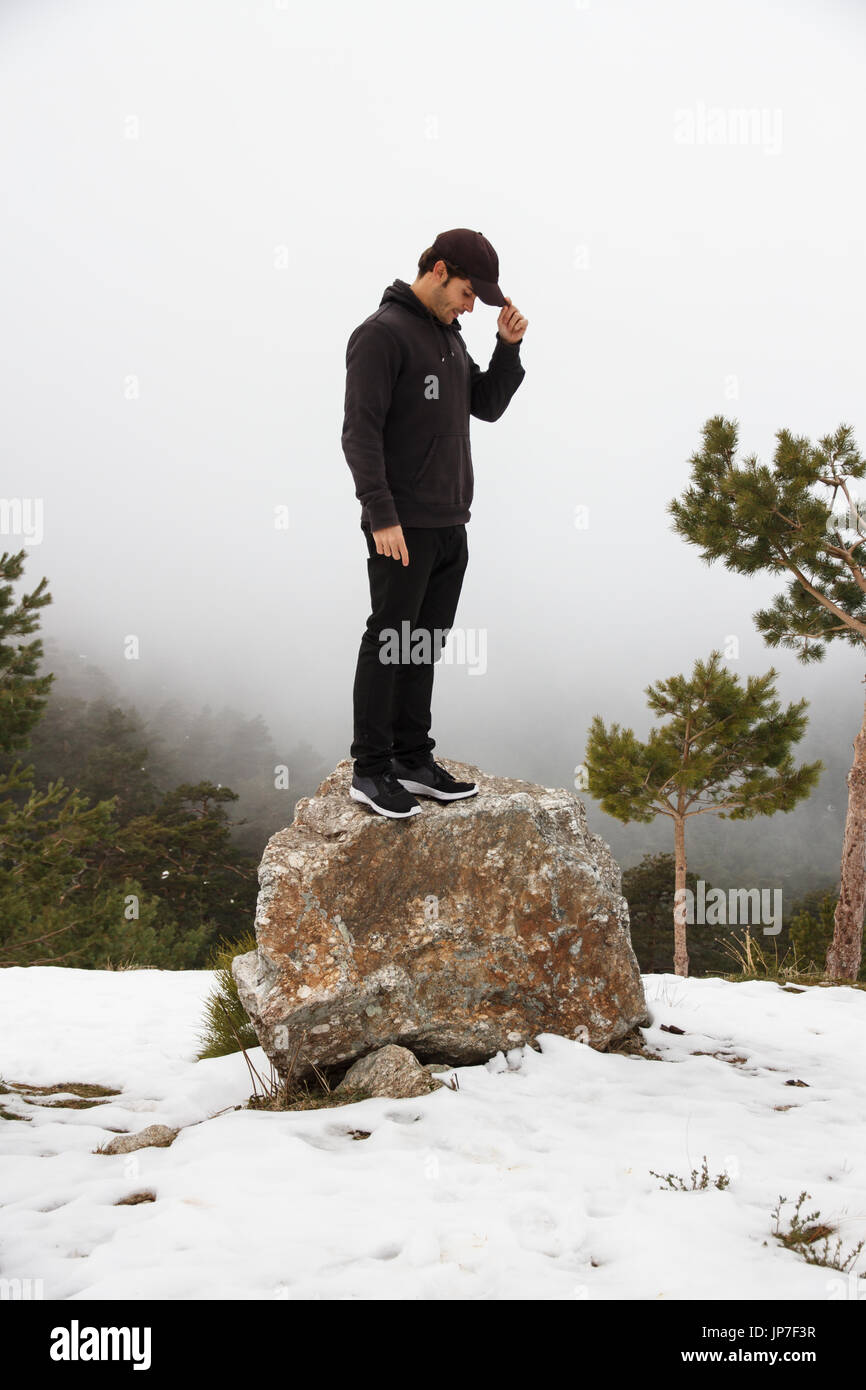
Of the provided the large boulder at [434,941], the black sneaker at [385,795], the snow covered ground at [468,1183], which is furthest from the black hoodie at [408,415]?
the snow covered ground at [468,1183]

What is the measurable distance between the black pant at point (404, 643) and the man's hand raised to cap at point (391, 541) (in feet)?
0.57

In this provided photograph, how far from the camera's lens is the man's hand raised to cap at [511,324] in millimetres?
3961

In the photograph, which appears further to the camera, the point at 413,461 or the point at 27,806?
the point at 27,806

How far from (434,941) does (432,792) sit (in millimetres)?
754

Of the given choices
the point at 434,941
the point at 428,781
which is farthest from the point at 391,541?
the point at 434,941

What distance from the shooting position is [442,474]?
12.7ft

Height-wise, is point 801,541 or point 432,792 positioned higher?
point 801,541

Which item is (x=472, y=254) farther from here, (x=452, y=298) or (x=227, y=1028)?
(x=227, y=1028)

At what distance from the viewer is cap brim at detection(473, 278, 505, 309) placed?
3.76 metres

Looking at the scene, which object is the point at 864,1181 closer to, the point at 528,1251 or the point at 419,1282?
the point at 528,1251

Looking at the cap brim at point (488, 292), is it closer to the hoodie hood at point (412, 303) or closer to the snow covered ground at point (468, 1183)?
the hoodie hood at point (412, 303)

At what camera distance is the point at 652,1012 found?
186 inches
